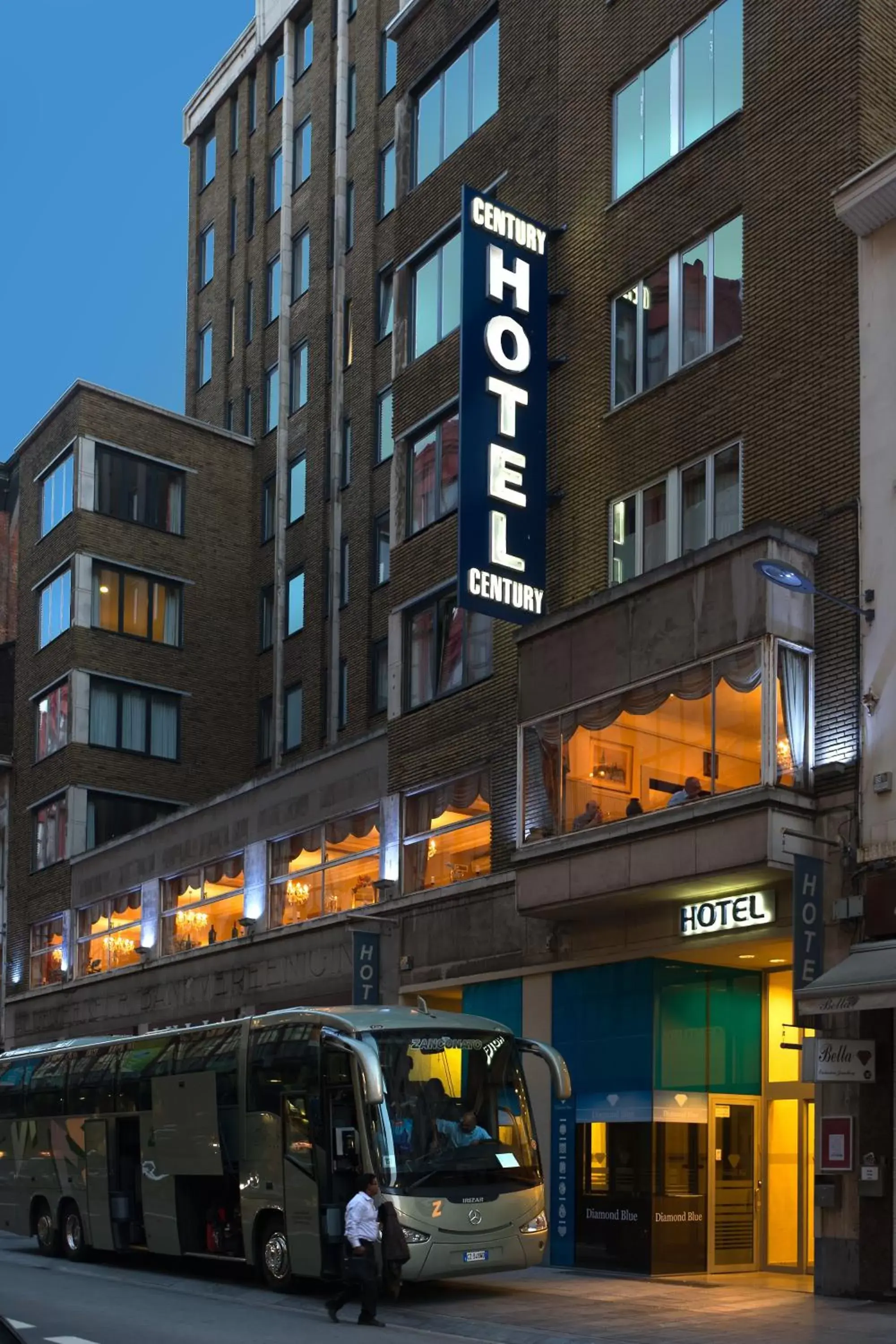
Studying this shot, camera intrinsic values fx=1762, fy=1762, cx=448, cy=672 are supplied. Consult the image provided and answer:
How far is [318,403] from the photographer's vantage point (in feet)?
150

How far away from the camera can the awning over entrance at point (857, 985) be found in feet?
61.5

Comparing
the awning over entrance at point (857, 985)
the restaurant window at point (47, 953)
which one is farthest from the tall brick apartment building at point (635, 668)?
the restaurant window at point (47, 953)

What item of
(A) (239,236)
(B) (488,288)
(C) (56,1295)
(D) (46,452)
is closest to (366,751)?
(B) (488,288)

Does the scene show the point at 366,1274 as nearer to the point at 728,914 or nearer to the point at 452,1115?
the point at 452,1115

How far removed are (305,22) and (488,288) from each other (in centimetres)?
2702

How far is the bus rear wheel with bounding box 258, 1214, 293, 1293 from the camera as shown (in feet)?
71.1

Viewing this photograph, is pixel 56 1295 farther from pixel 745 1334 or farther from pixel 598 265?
pixel 598 265

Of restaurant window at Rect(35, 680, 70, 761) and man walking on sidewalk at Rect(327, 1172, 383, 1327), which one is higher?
restaurant window at Rect(35, 680, 70, 761)

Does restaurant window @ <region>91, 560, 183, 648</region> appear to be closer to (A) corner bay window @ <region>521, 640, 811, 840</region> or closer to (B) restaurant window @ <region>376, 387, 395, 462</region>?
(B) restaurant window @ <region>376, 387, 395, 462</region>

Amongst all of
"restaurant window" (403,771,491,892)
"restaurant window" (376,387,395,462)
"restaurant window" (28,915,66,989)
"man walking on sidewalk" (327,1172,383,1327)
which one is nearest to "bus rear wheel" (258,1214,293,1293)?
"man walking on sidewalk" (327,1172,383,1327)

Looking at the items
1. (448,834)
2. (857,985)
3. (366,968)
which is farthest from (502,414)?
(857,985)

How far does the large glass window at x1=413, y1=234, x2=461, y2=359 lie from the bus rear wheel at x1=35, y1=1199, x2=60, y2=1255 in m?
16.0

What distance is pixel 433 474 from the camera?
100ft

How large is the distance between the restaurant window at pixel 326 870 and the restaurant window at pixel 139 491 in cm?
1394
